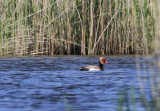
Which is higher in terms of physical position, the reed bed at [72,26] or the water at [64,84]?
the reed bed at [72,26]

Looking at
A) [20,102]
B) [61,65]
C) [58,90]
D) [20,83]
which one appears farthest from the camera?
[61,65]

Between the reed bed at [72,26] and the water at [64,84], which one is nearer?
the water at [64,84]

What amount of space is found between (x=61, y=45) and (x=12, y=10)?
227 centimetres

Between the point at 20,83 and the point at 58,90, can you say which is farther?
the point at 20,83

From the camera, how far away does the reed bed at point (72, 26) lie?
16562 millimetres

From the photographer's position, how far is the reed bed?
16562 mm

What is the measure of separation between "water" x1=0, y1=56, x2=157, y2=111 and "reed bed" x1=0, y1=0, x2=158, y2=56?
842 millimetres

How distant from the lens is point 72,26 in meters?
17.3

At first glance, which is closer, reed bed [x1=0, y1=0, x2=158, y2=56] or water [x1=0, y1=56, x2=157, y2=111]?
water [x1=0, y1=56, x2=157, y2=111]

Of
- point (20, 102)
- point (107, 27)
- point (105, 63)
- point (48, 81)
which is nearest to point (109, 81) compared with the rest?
point (48, 81)

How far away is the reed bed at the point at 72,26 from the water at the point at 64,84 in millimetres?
842

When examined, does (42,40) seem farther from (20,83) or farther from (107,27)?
(20,83)

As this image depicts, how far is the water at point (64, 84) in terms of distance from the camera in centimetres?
720

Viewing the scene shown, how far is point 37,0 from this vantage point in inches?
658
